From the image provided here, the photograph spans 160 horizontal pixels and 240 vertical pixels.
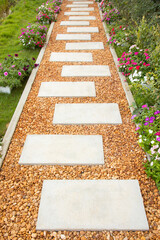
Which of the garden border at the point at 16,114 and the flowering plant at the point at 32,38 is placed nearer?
the garden border at the point at 16,114

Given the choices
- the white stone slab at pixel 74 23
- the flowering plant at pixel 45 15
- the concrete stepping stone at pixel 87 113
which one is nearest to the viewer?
the concrete stepping stone at pixel 87 113

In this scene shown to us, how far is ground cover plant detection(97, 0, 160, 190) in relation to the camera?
9.46 feet

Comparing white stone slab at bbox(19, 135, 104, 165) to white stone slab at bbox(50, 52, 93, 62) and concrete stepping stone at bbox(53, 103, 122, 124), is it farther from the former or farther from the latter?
white stone slab at bbox(50, 52, 93, 62)

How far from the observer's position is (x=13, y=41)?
6426 mm

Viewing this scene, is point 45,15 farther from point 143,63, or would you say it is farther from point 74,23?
point 143,63

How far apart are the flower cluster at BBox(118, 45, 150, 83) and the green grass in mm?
2200

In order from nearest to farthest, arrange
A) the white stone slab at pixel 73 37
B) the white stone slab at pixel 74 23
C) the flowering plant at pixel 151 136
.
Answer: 1. the flowering plant at pixel 151 136
2. the white stone slab at pixel 73 37
3. the white stone slab at pixel 74 23

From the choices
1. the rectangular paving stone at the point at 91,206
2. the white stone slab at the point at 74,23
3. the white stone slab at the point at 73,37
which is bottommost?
the rectangular paving stone at the point at 91,206

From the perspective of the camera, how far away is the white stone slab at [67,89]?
4.21 meters

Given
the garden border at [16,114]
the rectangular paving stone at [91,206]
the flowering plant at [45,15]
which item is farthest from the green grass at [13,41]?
the rectangular paving stone at [91,206]

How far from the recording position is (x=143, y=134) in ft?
10.0

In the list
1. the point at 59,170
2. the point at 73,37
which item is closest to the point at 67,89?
the point at 59,170

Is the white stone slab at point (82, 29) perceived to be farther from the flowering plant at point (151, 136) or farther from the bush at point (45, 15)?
the flowering plant at point (151, 136)

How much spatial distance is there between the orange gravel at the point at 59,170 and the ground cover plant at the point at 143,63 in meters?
0.22
